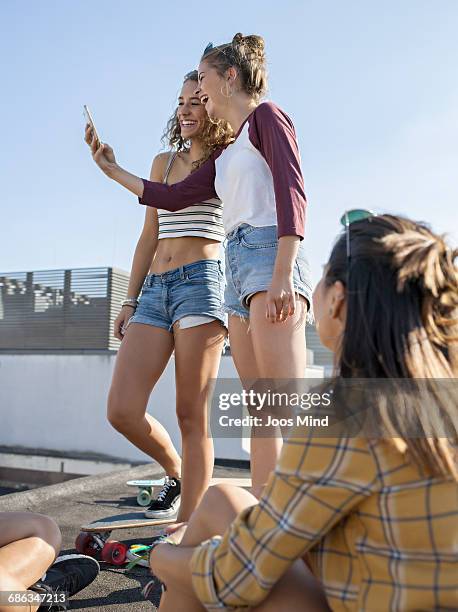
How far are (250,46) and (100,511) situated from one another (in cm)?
297

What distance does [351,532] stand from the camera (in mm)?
1194

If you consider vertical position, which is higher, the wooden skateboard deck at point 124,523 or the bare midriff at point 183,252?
the bare midriff at point 183,252

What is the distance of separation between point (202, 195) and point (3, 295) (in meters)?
16.5

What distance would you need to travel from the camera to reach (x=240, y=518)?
127cm

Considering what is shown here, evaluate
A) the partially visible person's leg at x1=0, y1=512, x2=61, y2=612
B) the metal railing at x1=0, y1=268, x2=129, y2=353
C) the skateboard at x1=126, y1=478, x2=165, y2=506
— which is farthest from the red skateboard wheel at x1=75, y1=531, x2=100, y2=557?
the metal railing at x1=0, y1=268, x2=129, y2=353

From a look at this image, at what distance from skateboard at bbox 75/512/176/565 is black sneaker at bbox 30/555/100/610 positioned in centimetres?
44

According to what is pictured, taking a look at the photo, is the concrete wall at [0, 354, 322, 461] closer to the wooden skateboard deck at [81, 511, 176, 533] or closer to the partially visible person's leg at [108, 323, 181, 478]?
the wooden skateboard deck at [81, 511, 176, 533]

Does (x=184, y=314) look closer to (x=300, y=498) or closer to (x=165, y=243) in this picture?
(x=165, y=243)

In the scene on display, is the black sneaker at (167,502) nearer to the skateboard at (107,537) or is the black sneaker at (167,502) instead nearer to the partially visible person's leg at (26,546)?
the skateboard at (107,537)

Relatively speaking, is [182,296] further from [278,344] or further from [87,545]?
[87,545]

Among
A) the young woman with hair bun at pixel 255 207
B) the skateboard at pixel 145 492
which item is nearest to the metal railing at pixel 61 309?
the skateboard at pixel 145 492

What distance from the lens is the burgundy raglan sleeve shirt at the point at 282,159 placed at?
230 cm

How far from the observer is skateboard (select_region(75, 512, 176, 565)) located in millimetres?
2744

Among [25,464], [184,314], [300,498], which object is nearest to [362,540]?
[300,498]
